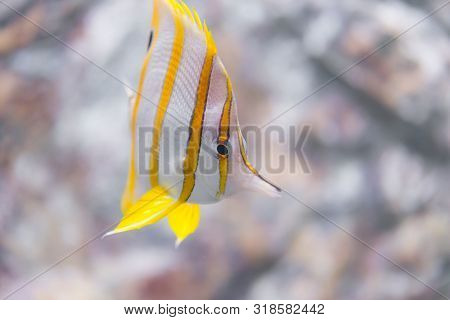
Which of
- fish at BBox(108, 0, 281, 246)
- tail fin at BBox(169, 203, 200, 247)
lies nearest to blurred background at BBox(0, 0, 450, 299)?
tail fin at BBox(169, 203, 200, 247)

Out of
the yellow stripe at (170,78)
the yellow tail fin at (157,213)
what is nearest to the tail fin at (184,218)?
the yellow tail fin at (157,213)

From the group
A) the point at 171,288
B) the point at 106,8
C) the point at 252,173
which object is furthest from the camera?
the point at 106,8

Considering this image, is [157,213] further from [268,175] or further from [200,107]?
Answer: [268,175]

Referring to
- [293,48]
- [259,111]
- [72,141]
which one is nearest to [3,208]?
[72,141]

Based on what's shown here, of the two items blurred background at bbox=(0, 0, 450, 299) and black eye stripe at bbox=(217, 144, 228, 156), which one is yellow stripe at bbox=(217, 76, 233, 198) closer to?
black eye stripe at bbox=(217, 144, 228, 156)

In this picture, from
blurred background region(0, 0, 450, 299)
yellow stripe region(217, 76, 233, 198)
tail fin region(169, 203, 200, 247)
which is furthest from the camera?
blurred background region(0, 0, 450, 299)

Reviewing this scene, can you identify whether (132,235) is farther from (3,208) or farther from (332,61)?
(332,61)
